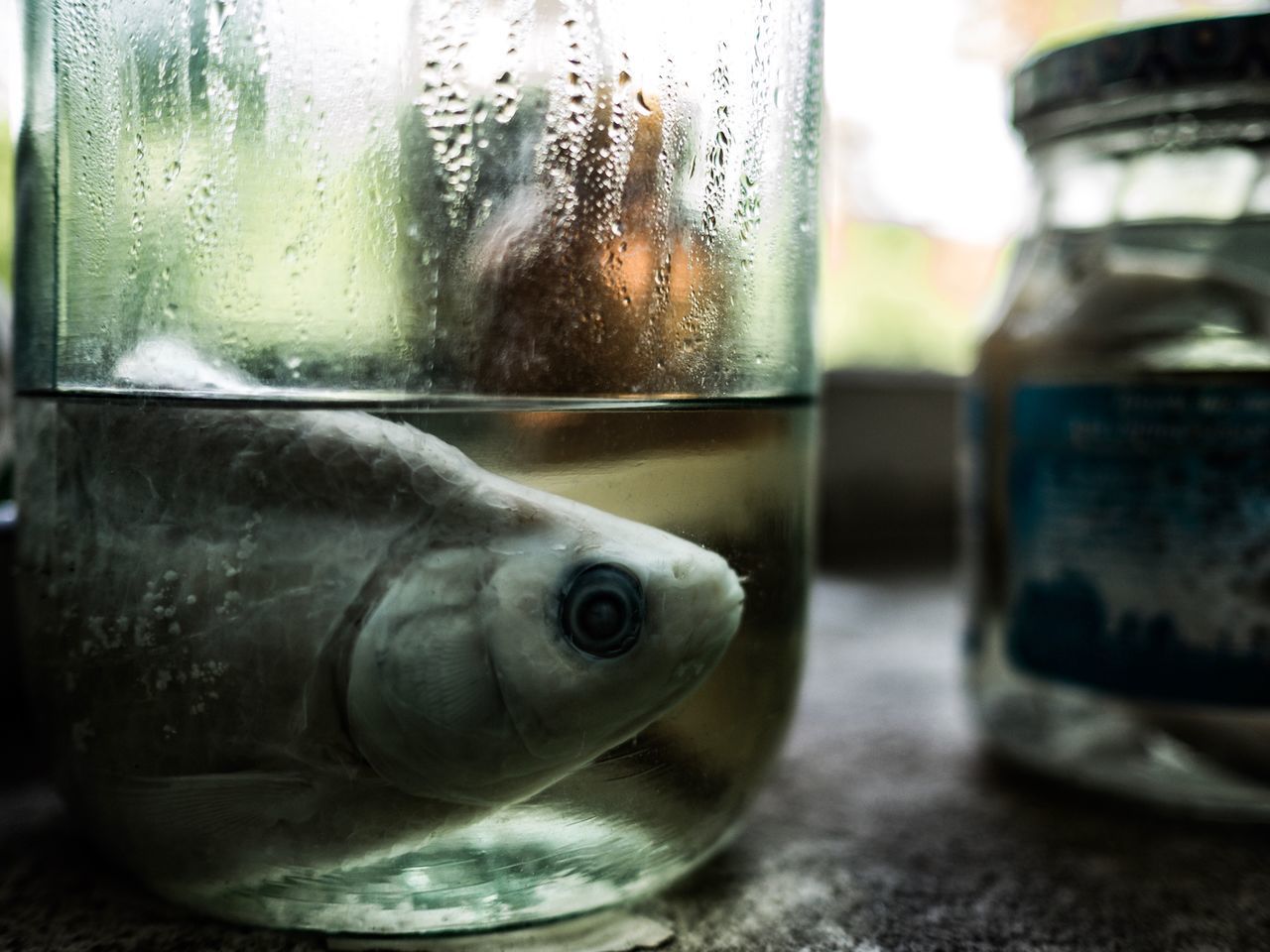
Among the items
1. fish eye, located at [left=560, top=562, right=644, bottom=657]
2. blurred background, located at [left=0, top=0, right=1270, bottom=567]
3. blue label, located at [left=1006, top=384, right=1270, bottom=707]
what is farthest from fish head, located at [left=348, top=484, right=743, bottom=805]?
blurred background, located at [left=0, top=0, right=1270, bottom=567]

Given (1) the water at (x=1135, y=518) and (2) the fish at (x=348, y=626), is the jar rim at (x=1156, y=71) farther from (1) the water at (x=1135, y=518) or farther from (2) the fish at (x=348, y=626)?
(2) the fish at (x=348, y=626)

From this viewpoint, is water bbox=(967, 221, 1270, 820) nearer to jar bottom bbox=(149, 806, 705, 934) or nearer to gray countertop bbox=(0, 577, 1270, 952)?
gray countertop bbox=(0, 577, 1270, 952)

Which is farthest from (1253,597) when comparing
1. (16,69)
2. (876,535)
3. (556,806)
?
(876,535)

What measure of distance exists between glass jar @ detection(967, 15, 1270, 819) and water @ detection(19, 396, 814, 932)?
0.24m

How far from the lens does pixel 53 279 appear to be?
411 mm

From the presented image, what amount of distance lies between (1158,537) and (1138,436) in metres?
0.05

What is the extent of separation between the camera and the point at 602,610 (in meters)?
0.34

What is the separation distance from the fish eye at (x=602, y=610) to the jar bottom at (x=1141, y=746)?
1.05ft

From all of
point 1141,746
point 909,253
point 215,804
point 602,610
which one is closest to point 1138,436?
point 1141,746

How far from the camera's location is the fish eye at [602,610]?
1.12 feet

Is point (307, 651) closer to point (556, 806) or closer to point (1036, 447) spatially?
point (556, 806)

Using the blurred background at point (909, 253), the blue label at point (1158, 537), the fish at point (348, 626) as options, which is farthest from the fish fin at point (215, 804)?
the blurred background at point (909, 253)

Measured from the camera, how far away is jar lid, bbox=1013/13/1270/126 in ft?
1.63

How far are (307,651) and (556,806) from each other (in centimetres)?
10
